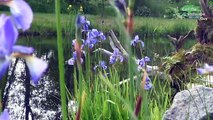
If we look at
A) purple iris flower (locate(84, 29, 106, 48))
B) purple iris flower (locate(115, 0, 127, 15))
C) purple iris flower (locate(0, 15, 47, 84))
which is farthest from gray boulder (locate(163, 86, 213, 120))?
purple iris flower (locate(0, 15, 47, 84))

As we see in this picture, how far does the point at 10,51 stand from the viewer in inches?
18.6

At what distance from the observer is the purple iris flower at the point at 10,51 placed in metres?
0.46

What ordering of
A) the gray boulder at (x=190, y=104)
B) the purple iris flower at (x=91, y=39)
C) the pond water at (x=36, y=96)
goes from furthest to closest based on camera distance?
1. the pond water at (x=36, y=96)
2. the purple iris flower at (x=91, y=39)
3. the gray boulder at (x=190, y=104)

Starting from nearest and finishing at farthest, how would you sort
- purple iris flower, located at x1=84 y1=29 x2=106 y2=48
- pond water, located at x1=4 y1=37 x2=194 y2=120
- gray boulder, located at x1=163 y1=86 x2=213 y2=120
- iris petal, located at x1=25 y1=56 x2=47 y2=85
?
iris petal, located at x1=25 y1=56 x2=47 y2=85
gray boulder, located at x1=163 y1=86 x2=213 y2=120
purple iris flower, located at x1=84 y1=29 x2=106 y2=48
pond water, located at x1=4 y1=37 x2=194 y2=120

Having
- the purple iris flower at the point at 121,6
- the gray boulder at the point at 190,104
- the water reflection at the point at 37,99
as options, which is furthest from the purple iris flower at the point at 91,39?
the purple iris flower at the point at 121,6

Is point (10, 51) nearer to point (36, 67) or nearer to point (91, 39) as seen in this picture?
point (36, 67)

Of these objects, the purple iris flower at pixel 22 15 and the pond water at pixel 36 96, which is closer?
the purple iris flower at pixel 22 15

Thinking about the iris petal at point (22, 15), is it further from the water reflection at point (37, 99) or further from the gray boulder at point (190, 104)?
the water reflection at point (37, 99)

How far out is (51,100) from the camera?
8.22m

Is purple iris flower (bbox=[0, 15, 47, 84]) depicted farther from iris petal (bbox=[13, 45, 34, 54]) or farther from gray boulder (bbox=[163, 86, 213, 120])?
gray boulder (bbox=[163, 86, 213, 120])

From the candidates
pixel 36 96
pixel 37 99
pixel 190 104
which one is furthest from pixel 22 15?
pixel 36 96

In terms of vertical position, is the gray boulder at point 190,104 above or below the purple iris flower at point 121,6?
below

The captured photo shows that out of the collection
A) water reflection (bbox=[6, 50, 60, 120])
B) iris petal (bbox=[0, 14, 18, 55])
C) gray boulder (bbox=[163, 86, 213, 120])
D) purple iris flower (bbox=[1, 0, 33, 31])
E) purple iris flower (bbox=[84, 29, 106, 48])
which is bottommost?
water reflection (bbox=[6, 50, 60, 120])

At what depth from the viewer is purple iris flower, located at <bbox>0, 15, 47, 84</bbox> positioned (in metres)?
0.46
